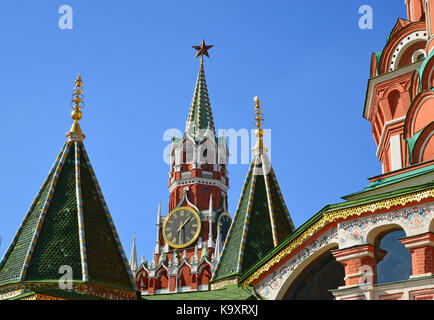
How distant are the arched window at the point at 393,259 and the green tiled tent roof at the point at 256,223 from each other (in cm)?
412

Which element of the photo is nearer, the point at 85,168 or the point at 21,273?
the point at 21,273

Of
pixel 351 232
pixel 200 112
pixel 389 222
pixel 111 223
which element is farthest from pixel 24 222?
pixel 200 112

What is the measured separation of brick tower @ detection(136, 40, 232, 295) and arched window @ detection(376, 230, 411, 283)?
1507 inches

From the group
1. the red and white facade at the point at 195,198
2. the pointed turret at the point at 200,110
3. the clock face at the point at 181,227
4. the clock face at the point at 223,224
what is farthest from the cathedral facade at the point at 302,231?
the pointed turret at the point at 200,110

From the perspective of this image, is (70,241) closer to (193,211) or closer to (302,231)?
(302,231)

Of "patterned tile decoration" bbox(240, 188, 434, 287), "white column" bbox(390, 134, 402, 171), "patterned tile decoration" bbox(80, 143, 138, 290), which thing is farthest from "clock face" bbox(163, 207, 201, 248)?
"patterned tile decoration" bbox(240, 188, 434, 287)

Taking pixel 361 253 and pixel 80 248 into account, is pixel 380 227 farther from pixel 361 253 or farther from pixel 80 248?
pixel 80 248

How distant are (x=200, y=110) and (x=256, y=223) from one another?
41.1 metres

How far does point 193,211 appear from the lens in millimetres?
53719

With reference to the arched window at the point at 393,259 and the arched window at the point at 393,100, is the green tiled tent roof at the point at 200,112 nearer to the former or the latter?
the arched window at the point at 393,100
